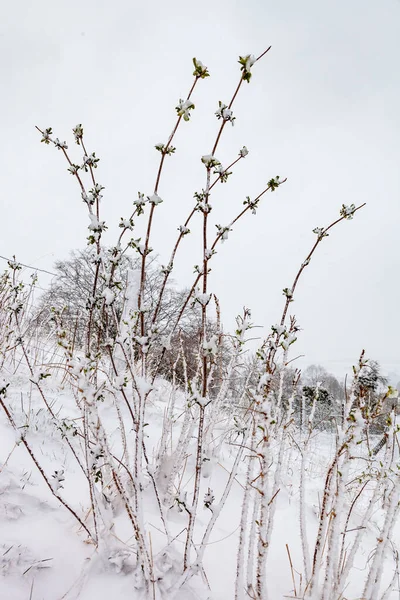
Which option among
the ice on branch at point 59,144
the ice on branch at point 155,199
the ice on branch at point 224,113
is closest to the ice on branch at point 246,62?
the ice on branch at point 224,113

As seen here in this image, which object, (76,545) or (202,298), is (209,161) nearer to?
(202,298)

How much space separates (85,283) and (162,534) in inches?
504

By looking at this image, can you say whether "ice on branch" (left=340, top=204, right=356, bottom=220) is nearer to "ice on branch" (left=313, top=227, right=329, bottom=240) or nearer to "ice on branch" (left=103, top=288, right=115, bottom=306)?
"ice on branch" (left=313, top=227, right=329, bottom=240)

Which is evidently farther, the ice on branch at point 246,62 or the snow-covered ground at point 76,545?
the snow-covered ground at point 76,545

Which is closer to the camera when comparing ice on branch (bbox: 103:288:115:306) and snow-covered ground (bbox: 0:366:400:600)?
ice on branch (bbox: 103:288:115:306)

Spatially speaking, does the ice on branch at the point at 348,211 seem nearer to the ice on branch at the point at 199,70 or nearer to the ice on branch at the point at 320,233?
the ice on branch at the point at 320,233

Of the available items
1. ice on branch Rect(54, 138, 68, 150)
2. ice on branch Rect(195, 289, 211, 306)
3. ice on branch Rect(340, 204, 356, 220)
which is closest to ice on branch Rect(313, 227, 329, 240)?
ice on branch Rect(340, 204, 356, 220)

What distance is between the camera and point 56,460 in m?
2.39

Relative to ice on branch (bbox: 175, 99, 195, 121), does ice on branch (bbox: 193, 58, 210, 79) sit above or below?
above

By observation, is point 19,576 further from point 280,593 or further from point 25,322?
point 25,322

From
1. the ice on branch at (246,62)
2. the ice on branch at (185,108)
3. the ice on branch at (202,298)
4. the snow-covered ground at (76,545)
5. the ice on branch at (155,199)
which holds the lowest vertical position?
the snow-covered ground at (76,545)

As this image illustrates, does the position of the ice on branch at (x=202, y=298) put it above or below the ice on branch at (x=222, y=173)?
below

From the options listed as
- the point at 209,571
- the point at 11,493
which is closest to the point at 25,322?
the point at 11,493

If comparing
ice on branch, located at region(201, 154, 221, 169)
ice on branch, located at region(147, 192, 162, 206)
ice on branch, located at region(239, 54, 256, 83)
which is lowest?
ice on branch, located at region(147, 192, 162, 206)
